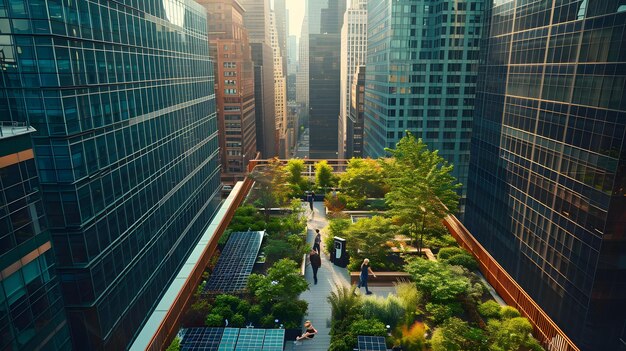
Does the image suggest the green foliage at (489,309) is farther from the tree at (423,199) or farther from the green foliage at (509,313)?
the tree at (423,199)

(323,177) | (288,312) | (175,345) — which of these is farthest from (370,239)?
(323,177)

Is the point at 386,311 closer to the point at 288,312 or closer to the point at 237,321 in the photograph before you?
the point at 288,312

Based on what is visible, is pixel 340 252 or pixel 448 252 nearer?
pixel 448 252

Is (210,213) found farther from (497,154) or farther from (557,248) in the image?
(557,248)

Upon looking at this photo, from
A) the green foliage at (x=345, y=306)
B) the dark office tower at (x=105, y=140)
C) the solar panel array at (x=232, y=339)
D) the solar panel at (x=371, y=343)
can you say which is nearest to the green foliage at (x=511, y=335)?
the solar panel at (x=371, y=343)

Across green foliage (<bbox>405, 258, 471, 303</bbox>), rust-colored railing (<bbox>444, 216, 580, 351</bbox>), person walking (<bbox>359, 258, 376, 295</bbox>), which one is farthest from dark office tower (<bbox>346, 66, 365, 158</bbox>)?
person walking (<bbox>359, 258, 376, 295</bbox>)

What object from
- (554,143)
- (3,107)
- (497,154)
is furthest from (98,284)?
(497,154)
